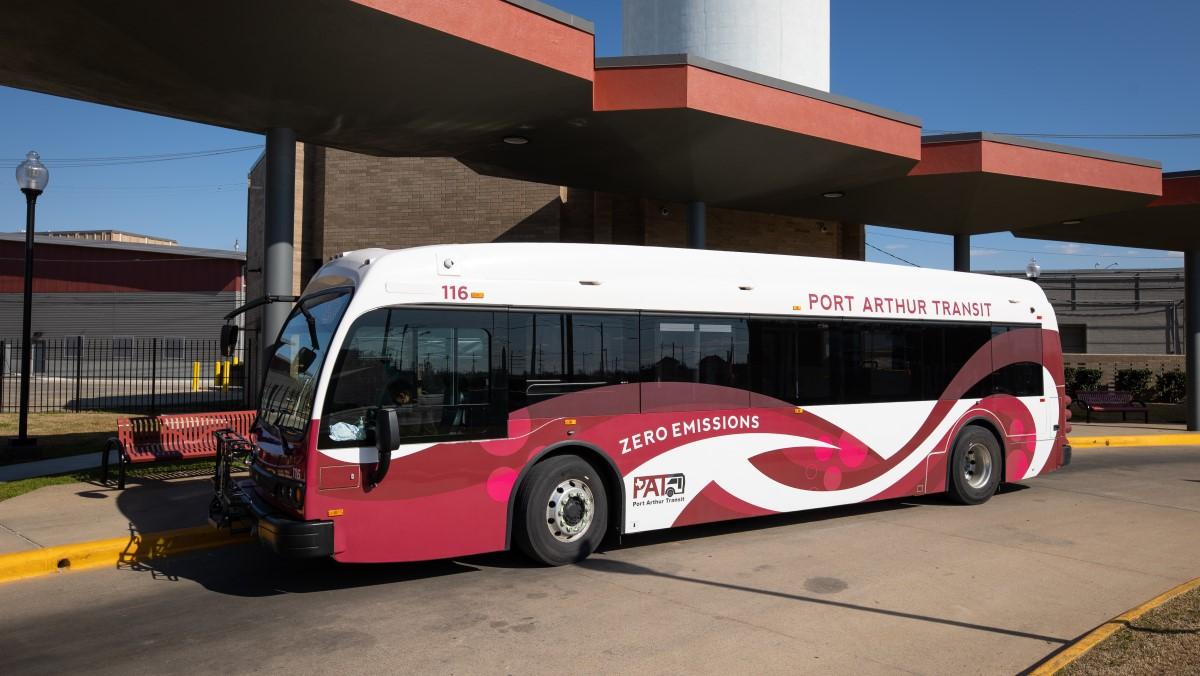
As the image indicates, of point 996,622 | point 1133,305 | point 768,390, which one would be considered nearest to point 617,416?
point 768,390

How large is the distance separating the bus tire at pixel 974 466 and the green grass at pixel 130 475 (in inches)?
414

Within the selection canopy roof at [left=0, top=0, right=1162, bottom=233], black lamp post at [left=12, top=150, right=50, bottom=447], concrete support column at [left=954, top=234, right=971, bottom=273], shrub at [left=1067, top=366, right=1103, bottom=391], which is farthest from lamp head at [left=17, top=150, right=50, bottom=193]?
shrub at [left=1067, top=366, right=1103, bottom=391]

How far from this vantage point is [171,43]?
385 inches

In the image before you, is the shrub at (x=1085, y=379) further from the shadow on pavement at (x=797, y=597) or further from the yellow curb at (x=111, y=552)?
the yellow curb at (x=111, y=552)

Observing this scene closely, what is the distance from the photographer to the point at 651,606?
263 inches

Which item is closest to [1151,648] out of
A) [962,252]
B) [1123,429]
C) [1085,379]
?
[962,252]

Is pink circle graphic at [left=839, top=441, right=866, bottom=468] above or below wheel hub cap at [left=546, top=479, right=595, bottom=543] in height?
above

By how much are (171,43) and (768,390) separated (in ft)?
26.0

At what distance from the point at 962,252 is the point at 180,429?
61.1 ft

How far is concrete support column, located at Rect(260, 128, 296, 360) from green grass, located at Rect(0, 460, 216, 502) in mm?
2283

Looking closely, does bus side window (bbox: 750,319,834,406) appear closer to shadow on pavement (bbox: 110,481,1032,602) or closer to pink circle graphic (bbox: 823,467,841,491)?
pink circle graphic (bbox: 823,467,841,491)

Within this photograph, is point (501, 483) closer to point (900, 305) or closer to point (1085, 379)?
point (900, 305)

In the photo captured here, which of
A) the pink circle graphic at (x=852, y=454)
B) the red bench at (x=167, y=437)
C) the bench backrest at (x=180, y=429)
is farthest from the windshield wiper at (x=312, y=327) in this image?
the pink circle graphic at (x=852, y=454)

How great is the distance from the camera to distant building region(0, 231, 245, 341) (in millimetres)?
50562
